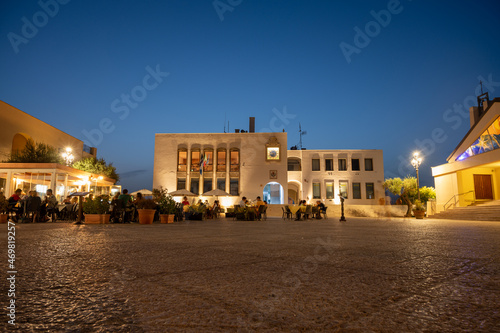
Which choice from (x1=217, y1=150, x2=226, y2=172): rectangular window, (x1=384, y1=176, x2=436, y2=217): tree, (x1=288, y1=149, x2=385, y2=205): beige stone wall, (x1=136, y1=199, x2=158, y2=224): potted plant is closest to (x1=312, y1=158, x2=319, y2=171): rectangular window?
(x1=288, y1=149, x2=385, y2=205): beige stone wall

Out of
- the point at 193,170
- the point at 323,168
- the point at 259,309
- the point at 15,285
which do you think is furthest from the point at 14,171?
the point at 323,168

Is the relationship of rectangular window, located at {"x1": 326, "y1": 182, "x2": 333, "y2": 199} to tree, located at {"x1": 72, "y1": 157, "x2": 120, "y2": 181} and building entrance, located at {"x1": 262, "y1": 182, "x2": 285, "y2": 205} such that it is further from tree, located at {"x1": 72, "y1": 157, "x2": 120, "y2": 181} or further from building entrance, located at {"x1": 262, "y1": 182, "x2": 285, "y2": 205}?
tree, located at {"x1": 72, "y1": 157, "x2": 120, "y2": 181}

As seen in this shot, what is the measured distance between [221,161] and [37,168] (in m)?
18.1

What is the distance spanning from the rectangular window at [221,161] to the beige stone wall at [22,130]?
→ 19.0m

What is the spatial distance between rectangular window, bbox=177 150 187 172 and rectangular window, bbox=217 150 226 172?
3824 millimetres

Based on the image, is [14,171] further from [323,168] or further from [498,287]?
[323,168]

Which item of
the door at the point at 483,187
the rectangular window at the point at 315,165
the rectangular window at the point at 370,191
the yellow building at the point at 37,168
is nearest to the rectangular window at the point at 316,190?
the rectangular window at the point at 315,165

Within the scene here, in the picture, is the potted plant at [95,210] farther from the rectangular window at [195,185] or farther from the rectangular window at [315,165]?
the rectangular window at [315,165]

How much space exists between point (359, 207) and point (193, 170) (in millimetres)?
18170

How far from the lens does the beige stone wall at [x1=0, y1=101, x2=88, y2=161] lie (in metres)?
26.0

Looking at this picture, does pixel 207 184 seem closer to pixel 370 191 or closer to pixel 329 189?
pixel 329 189

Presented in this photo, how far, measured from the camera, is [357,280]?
2041mm

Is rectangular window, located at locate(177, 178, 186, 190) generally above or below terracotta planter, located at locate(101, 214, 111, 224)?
above

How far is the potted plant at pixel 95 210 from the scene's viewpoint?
34.7ft
